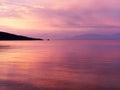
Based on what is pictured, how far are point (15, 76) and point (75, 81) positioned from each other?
4.73 m

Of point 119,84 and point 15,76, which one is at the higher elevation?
point 15,76

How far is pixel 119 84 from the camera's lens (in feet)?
54.6

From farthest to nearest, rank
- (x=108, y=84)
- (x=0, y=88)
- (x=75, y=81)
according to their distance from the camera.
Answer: (x=75, y=81)
(x=108, y=84)
(x=0, y=88)

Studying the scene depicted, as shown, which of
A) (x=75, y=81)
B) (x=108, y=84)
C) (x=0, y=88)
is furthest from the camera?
(x=75, y=81)

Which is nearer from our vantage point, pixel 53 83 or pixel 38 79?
pixel 53 83

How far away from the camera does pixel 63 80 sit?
734 inches

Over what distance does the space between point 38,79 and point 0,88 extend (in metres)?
3.97

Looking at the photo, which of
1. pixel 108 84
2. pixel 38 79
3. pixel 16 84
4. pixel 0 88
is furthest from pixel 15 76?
pixel 108 84

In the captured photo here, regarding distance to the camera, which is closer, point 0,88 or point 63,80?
point 0,88

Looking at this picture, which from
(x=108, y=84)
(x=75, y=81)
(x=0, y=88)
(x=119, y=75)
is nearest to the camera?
(x=0, y=88)

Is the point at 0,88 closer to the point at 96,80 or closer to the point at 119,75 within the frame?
the point at 96,80

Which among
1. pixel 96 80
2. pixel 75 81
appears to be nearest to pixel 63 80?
pixel 75 81

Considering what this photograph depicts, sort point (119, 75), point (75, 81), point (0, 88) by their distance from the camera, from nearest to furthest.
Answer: point (0, 88)
point (75, 81)
point (119, 75)

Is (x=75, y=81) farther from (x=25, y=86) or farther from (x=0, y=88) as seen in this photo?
(x=0, y=88)
